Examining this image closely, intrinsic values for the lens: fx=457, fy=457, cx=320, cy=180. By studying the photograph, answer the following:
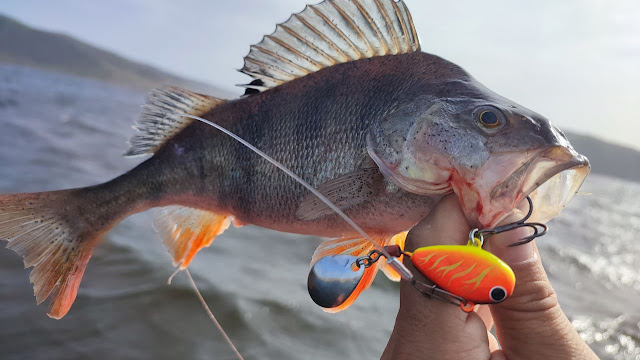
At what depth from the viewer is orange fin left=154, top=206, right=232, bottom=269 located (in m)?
1.94

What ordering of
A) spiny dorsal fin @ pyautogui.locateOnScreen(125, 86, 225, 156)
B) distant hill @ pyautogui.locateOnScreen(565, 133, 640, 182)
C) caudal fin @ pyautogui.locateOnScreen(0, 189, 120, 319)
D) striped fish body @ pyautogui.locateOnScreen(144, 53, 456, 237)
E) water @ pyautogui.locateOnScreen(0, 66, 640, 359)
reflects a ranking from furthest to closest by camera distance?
distant hill @ pyautogui.locateOnScreen(565, 133, 640, 182), water @ pyautogui.locateOnScreen(0, 66, 640, 359), spiny dorsal fin @ pyautogui.locateOnScreen(125, 86, 225, 156), caudal fin @ pyautogui.locateOnScreen(0, 189, 120, 319), striped fish body @ pyautogui.locateOnScreen(144, 53, 456, 237)

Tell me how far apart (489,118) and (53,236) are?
63.6 inches

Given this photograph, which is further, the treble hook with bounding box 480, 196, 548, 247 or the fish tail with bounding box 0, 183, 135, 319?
the fish tail with bounding box 0, 183, 135, 319

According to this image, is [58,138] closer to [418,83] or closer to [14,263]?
[14,263]

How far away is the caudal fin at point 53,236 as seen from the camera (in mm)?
1666

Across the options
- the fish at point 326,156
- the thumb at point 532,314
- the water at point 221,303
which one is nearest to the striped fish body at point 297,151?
the fish at point 326,156

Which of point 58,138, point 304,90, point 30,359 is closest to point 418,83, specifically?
point 304,90

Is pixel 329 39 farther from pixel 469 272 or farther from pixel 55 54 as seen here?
pixel 55 54

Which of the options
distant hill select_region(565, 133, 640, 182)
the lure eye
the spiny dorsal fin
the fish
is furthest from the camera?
distant hill select_region(565, 133, 640, 182)

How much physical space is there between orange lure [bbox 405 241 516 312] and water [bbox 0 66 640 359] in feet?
3.02

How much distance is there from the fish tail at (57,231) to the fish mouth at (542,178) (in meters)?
1.42

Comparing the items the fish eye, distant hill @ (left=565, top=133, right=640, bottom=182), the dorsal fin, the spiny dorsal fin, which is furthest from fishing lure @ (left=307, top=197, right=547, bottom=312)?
distant hill @ (left=565, top=133, right=640, bottom=182)

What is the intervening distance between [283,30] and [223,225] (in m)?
0.84

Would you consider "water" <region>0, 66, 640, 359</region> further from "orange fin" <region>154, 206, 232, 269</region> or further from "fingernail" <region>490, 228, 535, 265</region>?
"orange fin" <region>154, 206, 232, 269</region>
